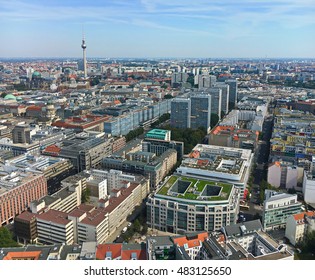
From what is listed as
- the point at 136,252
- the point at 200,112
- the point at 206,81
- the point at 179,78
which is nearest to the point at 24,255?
the point at 136,252

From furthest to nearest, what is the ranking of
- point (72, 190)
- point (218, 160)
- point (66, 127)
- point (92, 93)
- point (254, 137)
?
point (92, 93), point (66, 127), point (254, 137), point (218, 160), point (72, 190)

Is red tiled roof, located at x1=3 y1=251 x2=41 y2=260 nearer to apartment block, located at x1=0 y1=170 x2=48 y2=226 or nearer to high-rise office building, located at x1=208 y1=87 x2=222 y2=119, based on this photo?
apartment block, located at x1=0 y1=170 x2=48 y2=226

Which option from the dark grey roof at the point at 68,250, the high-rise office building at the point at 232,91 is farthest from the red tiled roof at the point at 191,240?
the high-rise office building at the point at 232,91

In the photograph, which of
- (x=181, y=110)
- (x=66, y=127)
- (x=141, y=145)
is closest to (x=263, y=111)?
(x=181, y=110)

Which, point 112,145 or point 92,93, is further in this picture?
point 92,93

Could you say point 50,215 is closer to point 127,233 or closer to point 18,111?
point 127,233

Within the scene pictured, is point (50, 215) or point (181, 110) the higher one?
point (181, 110)

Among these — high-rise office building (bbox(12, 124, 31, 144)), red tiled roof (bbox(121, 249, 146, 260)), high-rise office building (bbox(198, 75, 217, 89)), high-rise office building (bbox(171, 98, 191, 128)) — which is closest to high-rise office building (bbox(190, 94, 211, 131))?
high-rise office building (bbox(171, 98, 191, 128))

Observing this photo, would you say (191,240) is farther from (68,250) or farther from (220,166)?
(220,166)
